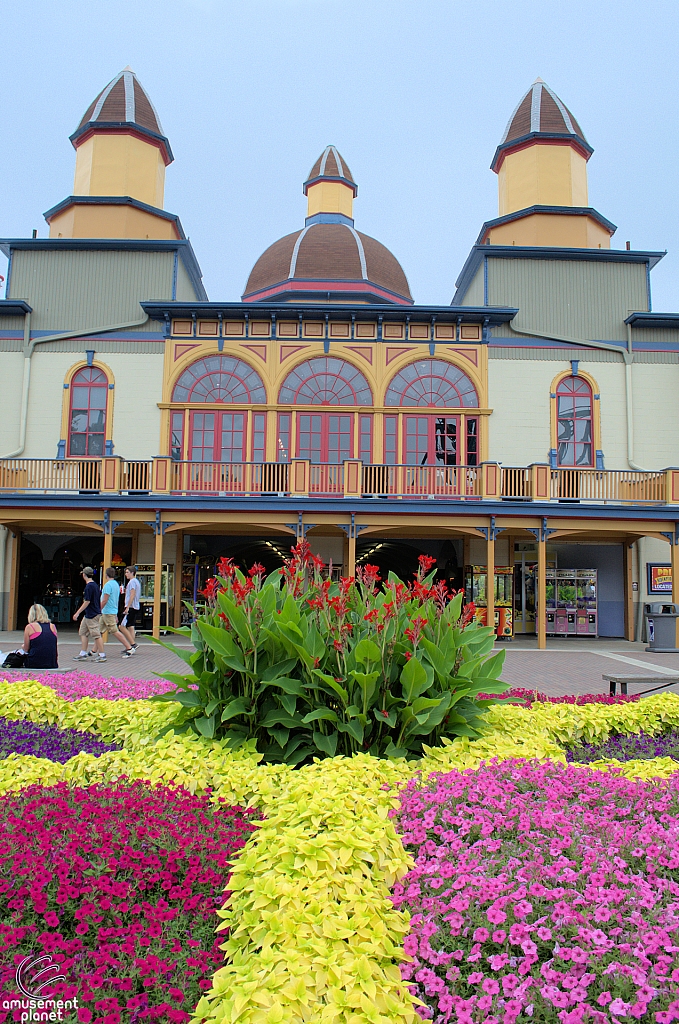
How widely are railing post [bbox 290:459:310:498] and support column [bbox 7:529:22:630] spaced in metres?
7.99

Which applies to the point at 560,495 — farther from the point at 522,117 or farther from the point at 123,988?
the point at 123,988

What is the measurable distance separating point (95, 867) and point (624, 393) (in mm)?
20706

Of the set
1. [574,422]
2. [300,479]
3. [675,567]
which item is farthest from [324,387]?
[675,567]

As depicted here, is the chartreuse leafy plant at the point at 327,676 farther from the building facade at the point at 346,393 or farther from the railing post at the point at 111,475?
the building facade at the point at 346,393

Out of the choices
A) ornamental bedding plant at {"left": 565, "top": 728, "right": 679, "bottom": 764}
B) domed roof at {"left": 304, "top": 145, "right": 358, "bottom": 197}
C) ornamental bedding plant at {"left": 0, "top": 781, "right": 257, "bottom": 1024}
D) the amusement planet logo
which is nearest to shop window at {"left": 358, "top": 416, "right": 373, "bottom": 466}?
ornamental bedding plant at {"left": 565, "top": 728, "right": 679, "bottom": 764}

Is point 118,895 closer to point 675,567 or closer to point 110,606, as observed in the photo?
point 110,606

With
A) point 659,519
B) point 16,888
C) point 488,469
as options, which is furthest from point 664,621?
point 16,888

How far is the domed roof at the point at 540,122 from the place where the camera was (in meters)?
23.2

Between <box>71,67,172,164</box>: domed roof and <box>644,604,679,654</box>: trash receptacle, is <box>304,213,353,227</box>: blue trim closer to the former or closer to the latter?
<box>71,67,172,164</box>: domed roof

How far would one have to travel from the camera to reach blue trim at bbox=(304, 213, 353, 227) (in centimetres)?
3262

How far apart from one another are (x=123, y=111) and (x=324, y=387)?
1131cm

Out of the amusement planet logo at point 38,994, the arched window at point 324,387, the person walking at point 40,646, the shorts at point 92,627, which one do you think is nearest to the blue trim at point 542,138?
the arched window at point 324,387

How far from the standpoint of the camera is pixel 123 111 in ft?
75.8

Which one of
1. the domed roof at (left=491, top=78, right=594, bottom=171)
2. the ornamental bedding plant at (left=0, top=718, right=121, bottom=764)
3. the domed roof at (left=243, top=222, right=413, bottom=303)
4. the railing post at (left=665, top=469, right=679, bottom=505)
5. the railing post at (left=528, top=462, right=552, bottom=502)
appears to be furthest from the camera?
the domed roof at (left=243, top=222, right=413, bottom=303)
